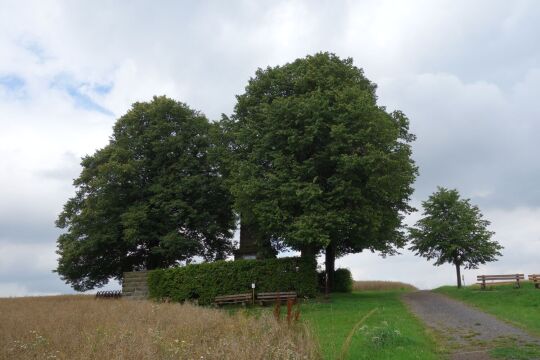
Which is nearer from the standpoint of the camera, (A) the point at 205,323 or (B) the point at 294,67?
(A) the point at 205,323

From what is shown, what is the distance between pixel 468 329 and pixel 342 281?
81.1 ft

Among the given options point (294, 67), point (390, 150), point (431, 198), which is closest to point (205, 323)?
point (390, 150)

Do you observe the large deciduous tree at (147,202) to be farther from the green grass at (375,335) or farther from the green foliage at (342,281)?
the green grass at (375,335)

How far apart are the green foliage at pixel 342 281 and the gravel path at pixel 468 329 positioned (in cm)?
1614

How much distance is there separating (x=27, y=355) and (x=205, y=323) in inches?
183

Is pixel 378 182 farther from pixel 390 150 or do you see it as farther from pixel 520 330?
pixel 520 330

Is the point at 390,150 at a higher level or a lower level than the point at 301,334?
higher

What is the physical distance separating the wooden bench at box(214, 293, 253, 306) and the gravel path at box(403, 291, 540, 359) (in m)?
8.96

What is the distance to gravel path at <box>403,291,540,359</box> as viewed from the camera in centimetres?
1390

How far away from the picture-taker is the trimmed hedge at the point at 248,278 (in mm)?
28719

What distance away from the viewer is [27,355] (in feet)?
31.1

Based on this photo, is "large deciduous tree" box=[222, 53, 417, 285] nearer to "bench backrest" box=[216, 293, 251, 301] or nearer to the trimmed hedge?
the trimmed hedge

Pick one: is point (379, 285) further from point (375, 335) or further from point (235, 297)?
point (375, 335)

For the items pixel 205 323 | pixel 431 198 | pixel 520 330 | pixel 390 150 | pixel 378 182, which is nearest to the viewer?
pixel 205 323
